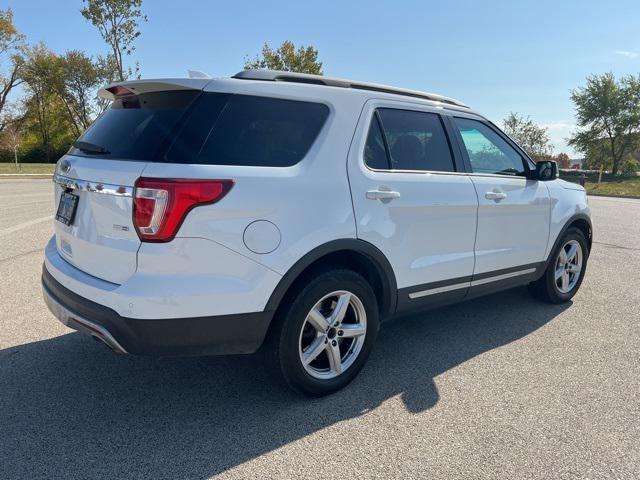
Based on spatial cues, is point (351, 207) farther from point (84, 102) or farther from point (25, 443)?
point (84, 102)

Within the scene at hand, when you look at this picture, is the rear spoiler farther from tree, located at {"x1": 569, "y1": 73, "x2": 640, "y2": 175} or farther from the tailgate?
tree, located at {"x1": 569, "y1": 73, "x2": 640, "y2": 175}

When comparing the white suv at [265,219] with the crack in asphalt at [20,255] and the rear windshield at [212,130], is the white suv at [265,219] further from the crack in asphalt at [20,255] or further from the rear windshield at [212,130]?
the crack in asphalt at [20,255]

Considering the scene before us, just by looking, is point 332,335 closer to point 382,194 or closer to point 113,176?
point 382,194

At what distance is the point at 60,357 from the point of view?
11.3ft

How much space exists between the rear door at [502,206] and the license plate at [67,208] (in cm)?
284

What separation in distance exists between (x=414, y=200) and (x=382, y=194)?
320 millimetres

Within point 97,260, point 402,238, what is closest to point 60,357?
point 97,260

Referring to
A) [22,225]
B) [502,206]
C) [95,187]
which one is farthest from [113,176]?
[22,225]

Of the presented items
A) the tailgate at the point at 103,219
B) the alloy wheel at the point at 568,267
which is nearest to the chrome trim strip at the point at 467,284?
the alloy wheel at the point at 568,267

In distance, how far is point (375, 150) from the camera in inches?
125

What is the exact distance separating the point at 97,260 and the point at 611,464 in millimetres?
2904

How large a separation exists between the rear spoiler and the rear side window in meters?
1.14

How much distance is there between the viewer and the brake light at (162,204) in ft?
7.63

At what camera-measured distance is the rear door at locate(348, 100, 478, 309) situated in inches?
120
